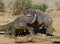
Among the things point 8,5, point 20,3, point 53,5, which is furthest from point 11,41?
point 53,5

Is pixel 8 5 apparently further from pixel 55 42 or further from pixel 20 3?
pixel 55 42

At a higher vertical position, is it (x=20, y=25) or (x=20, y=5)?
(x=20, y=5)

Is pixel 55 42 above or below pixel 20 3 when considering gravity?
below

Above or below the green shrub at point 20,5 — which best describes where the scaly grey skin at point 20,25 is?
below

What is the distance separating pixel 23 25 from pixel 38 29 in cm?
107

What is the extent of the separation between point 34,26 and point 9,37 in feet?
3.73

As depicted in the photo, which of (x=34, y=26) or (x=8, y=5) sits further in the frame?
(x=8, y=5)

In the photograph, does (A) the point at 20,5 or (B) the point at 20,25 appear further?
(A) the point at 20,5

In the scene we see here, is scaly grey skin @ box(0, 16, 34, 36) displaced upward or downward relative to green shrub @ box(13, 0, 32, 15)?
downward

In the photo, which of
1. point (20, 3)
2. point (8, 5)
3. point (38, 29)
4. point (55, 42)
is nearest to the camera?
point (55, 42)

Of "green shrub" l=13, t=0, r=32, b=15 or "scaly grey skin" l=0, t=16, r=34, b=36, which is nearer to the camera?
"scaly grey skin" l=0, t=16, r=34, b=36

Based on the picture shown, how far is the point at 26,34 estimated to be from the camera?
10.6 m

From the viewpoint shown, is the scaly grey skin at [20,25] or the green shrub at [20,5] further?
the green shrub at [20,5]

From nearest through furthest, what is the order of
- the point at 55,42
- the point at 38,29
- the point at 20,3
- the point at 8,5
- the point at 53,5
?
the point at 55,42
the point at 38,29
the point at 20,3
the point at 8,5
the point at 53,5
